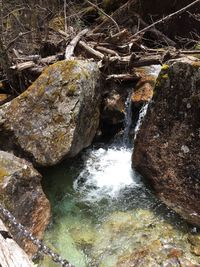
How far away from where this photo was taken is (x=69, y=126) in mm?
5625

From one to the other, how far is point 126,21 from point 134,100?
4.63 m

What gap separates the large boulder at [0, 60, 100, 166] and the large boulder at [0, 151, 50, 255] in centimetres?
52

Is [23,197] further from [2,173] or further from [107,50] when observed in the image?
[107,50]

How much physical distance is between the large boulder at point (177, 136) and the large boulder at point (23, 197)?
1945 mm

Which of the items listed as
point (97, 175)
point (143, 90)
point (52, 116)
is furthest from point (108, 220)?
point (143, 90)

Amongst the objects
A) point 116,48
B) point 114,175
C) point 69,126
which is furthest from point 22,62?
point 114,175

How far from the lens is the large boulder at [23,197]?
4.51 metres

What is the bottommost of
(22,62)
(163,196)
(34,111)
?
(163,196)

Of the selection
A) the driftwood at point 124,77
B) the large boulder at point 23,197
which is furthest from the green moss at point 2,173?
the driftwood at point 124,77

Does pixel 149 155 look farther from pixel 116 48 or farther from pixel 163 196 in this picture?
pixel 116 48

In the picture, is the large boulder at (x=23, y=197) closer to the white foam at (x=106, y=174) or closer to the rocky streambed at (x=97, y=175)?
the rocky streambed at (x=97, y=175)

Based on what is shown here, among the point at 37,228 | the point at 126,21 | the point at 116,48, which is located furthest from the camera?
the point at 126,21

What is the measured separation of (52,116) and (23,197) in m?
1.58

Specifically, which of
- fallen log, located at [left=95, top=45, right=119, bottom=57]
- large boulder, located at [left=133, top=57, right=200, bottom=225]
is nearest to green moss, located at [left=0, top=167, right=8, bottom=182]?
large boulder, located at [left=133, top=57, right=200, bottom=225]
